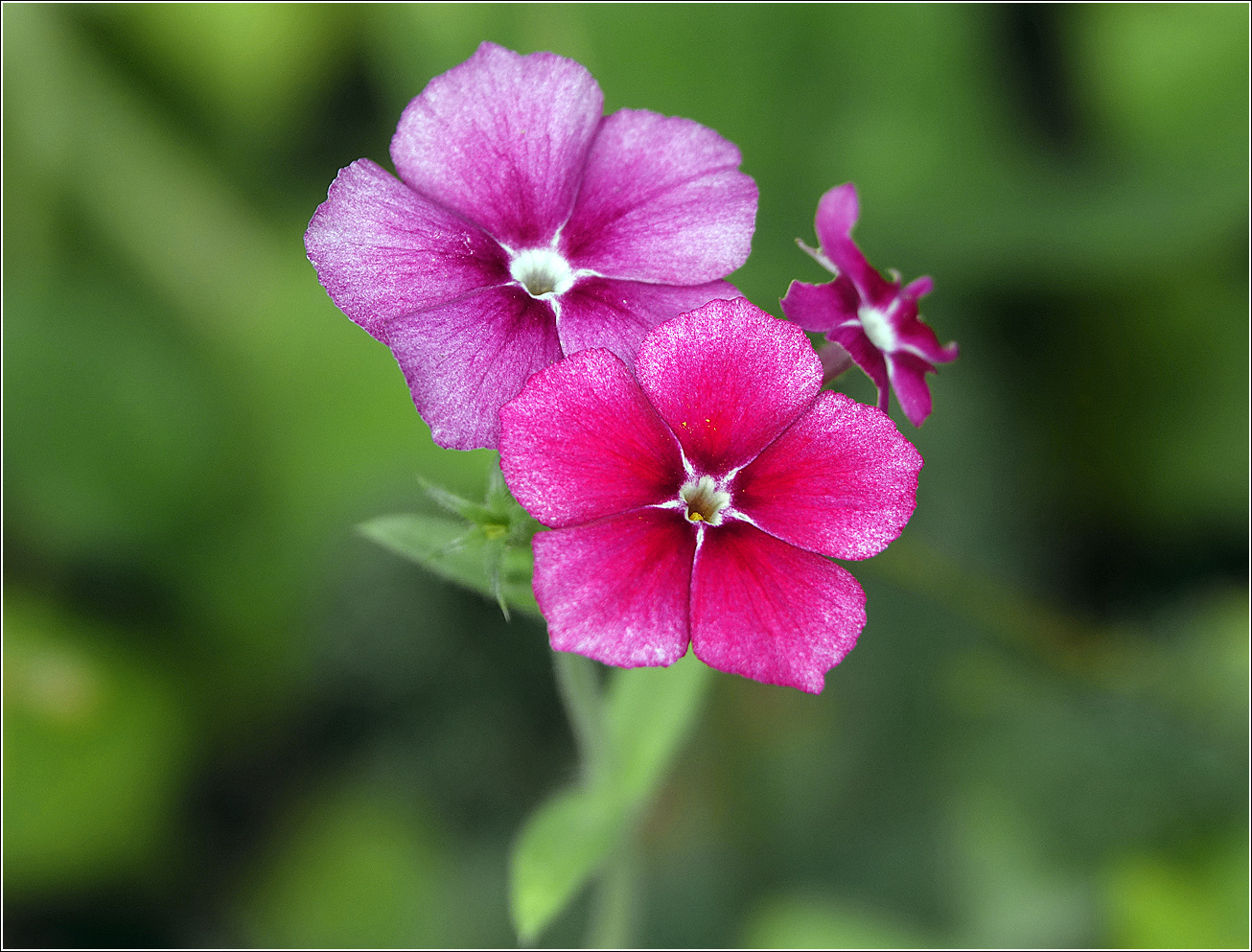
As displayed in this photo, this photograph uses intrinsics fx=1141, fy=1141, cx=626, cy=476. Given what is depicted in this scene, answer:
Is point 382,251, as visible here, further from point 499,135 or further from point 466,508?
point 466,508

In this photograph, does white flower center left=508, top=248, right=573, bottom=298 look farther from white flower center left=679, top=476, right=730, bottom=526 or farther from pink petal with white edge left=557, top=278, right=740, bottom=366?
white flower center left=679, top=476, right=730, bottom=526

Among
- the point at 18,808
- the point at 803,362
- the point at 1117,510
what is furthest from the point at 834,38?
the point at 18,808

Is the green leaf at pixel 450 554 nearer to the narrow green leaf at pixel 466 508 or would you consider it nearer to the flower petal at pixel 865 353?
the narrow green leaf at pixel 466 508

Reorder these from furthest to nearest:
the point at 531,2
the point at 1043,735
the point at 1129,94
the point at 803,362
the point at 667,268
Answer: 1. the point at 1129,94
2. the point at 531,2
3. the point at 1043,735
4. the point at 667,268
5. the point at 803,362

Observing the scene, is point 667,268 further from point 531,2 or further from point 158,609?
point 158,609

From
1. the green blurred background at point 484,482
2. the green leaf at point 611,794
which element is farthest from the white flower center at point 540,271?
the green blurred background at point 484,482

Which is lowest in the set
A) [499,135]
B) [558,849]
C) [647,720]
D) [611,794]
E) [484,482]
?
[558,849]

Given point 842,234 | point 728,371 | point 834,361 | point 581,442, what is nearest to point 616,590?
point 581,442
